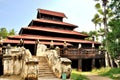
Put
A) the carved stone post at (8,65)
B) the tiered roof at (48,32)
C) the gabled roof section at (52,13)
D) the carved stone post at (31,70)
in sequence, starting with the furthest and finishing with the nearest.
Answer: the gabled roof section at (52,13)
the tiered roof at (48,32)
the carved stone post at (8,65)
the carved stone post at (31,70)

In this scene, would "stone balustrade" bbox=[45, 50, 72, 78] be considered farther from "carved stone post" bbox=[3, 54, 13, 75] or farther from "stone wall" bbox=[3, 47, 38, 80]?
"carved stone post" bbox=[3, 54, 13, 75]

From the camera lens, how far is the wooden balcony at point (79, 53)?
3072cm

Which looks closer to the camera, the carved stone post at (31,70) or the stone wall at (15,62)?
the carved stone post at (31,70)

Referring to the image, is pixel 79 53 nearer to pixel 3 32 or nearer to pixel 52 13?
pixel 52 13

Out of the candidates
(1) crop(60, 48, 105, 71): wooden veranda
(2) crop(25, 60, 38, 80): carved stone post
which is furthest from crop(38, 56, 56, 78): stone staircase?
(1) crop(60, 48, 105, 71): wooden veranda

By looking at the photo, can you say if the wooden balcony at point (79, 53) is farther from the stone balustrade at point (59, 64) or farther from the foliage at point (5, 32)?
the foliage at point (5, 32)

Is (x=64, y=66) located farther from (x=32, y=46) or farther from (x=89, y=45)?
(x=89, y=45)

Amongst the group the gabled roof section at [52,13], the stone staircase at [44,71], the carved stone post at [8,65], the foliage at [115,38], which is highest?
the gabled roof section at [52,13]

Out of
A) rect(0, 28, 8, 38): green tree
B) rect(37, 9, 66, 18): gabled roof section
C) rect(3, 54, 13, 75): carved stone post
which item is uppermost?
rect(37, 9, 66, 18): gabled roof section

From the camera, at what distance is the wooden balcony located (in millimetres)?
30719

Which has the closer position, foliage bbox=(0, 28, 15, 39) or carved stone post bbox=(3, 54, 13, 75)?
carved stone post bbox=(3, 54, 13, 75)

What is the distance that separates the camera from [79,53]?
32.0m

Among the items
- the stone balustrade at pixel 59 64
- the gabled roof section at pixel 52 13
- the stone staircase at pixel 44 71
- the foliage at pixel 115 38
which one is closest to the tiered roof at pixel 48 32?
the gabled roof section at pixel 52 13

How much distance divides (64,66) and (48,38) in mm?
18681
